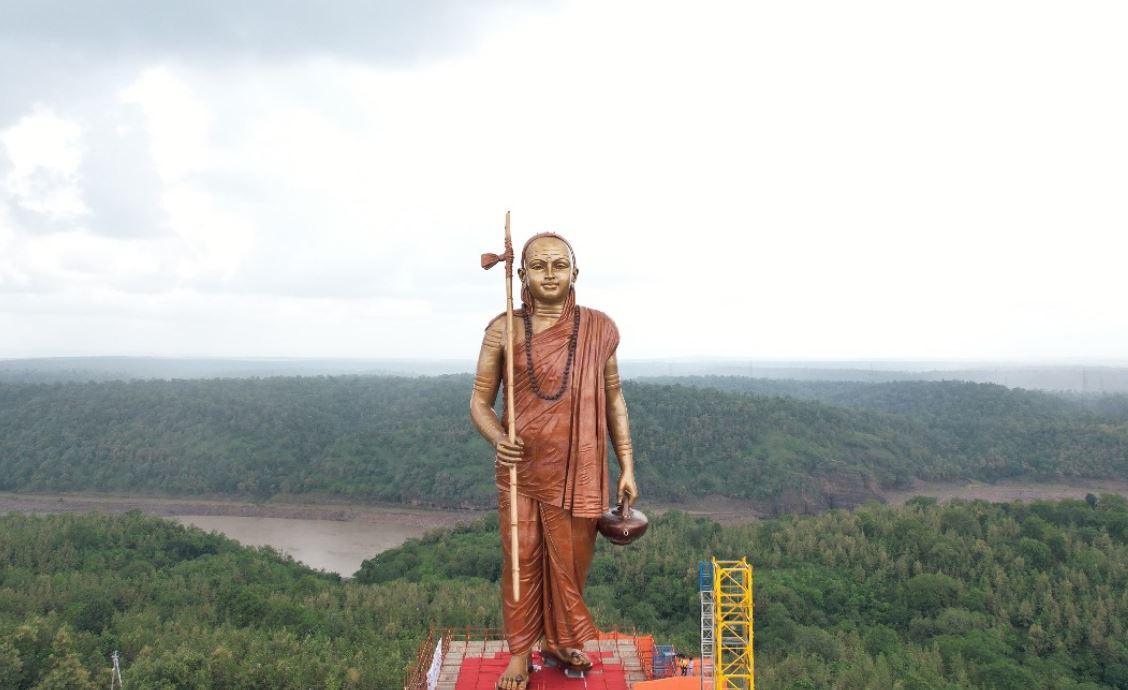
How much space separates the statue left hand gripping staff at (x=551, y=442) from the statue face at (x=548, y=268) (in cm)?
1

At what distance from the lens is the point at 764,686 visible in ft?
50.9

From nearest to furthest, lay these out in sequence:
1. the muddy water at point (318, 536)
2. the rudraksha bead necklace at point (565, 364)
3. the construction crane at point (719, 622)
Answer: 1. the rudraksha bead necklace at point (565, 364)
2. the construction crane at point (719, 622)
3. the muddy water at point (318, 536)

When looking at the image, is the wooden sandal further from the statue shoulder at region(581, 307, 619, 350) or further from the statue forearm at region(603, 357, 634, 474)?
the statue shoulder at region(581, 307, 619, 350)

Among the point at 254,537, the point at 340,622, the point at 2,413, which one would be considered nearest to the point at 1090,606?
the point at 340,622

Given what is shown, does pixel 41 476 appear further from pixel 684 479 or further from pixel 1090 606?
pixel 1090 606

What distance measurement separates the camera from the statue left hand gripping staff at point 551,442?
330 inches

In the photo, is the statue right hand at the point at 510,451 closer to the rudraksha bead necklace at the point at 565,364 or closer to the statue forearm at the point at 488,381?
the statue forearm at the point at 488,381

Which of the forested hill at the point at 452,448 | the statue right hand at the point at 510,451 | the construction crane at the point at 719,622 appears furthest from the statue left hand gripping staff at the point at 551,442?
the forested hill at the point at 452,448

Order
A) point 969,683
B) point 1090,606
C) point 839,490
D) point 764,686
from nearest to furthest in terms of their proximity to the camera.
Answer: point 764,686
point 969,683
point 1090,606
point 839,490

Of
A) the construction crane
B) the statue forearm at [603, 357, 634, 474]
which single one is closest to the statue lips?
the statue forearm at [603, 357, 634, 474]

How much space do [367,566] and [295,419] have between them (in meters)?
33.5

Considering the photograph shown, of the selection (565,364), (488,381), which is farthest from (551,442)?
(488,381)

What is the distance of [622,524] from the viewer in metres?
8.31

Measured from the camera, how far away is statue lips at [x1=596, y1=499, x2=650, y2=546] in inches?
326
